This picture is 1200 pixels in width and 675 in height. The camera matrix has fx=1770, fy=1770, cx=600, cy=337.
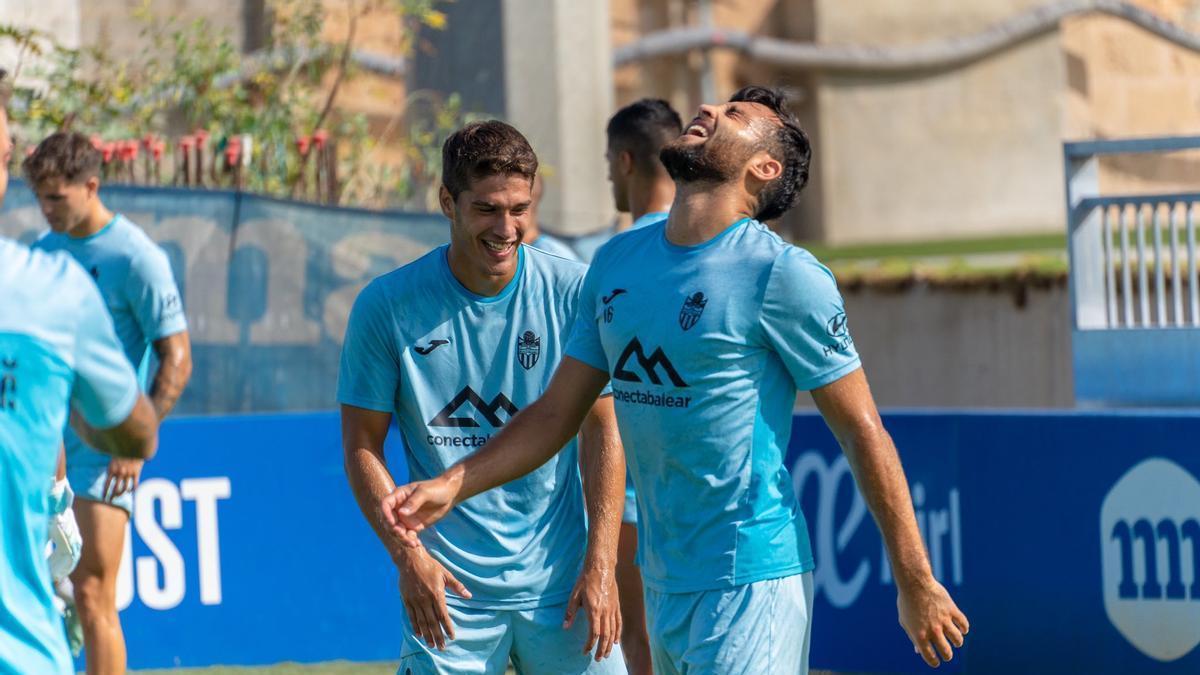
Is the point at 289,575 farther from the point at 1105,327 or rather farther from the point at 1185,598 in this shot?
the point at 1105,327

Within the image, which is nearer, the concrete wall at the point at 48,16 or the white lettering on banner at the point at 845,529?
the white lettering on banner at the point at 845,529

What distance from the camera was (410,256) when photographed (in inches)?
423

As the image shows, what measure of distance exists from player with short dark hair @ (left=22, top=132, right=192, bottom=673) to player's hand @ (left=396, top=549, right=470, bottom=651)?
2.43 metres

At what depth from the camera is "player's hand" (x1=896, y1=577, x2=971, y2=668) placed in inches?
143

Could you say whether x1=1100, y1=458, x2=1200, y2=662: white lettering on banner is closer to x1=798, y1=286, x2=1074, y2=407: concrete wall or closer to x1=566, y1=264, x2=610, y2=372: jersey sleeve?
x1=566, y1=264, x2=610, y2=372: jersey sleeve

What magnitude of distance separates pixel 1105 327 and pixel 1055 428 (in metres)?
4.39

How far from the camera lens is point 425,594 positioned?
4.22 meters

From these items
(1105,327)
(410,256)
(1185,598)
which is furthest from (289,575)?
(1105,327)

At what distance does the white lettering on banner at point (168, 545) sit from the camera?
8.03 m

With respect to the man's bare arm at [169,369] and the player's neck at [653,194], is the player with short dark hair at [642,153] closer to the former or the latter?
the player's neck at [653,194]

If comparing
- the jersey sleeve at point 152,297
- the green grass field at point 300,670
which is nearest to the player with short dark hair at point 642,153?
the jersey sleeve at point 152,297

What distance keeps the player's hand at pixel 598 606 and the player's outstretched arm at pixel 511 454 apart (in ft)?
1.20

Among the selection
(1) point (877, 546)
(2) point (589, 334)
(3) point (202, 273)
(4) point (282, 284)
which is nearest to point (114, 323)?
(2) point (589, 334)

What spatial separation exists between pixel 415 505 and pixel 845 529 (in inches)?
169
